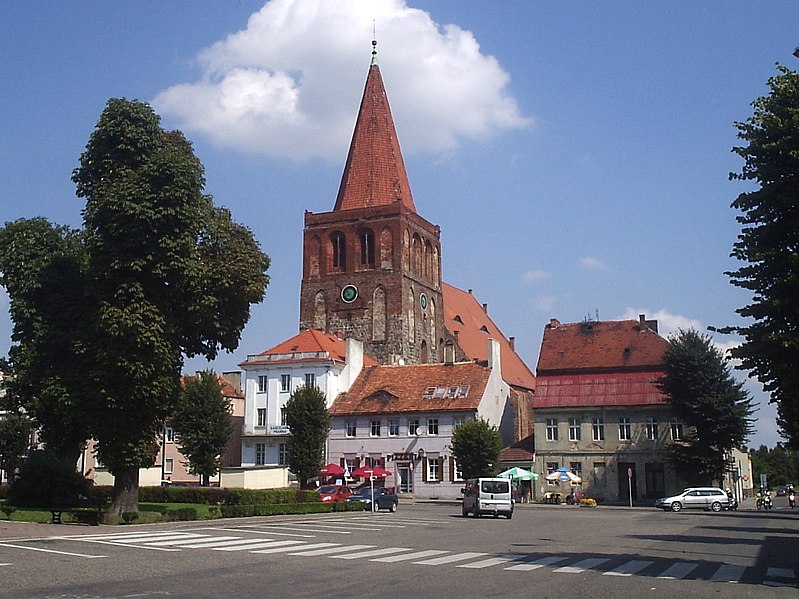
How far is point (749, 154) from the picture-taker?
1916cm

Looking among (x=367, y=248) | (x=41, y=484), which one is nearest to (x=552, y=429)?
(x=367, y=248)

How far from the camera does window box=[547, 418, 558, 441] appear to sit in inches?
2547

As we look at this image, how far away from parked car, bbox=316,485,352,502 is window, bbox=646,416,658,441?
79.9ft

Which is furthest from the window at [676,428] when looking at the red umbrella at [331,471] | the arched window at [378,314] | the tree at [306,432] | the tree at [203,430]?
the tree at [203,430]

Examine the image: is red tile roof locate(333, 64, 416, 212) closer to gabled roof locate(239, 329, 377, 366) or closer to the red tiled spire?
the red tiled spire

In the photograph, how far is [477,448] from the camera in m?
59.9

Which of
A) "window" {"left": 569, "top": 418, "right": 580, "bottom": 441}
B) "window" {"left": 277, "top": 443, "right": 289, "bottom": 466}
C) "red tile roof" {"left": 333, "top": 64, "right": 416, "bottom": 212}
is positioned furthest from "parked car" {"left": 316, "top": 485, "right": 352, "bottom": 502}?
"red tile roof" {"left": 333, "top": 64, "right": 416, "bottom": 212}

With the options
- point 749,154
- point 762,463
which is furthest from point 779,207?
point 762,463

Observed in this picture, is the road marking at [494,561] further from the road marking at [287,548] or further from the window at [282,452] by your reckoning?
the window at [282,452]

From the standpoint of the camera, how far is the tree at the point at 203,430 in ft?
212

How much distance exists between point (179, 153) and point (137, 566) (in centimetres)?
1991

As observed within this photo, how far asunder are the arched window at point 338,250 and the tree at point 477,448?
31.0m

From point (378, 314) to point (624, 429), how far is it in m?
29.1

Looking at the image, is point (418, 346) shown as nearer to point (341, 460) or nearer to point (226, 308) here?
point (341, 460)
